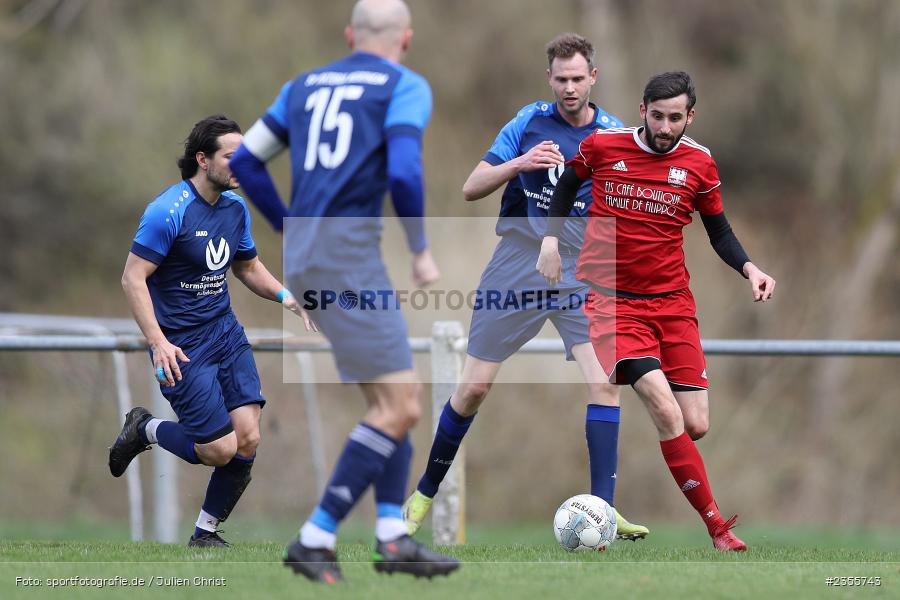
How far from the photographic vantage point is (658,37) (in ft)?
64.0

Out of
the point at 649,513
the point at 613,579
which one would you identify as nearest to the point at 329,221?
the point at 613,579

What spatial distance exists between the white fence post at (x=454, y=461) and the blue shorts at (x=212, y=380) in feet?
4.40

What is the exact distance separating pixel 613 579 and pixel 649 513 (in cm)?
1096

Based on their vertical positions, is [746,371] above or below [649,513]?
above

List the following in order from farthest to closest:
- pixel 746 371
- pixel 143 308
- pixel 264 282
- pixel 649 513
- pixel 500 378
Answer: pixel 746 371, pixel 649 513, pixel 500 378, pixel 264 282, pixel 143 308

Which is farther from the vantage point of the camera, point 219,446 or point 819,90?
point 819,90

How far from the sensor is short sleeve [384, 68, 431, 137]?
427 centimetres

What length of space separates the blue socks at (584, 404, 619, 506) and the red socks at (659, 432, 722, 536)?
0.29 metres

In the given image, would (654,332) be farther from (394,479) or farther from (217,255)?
(217,255)

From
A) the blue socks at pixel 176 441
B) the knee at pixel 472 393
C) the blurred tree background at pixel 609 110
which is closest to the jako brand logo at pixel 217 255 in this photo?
the blue socks at pixel 176 441

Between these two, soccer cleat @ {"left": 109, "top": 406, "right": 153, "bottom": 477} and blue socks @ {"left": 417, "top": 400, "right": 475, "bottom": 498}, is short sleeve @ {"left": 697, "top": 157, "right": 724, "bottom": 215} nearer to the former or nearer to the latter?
blue socks @ {"left": 417, "top": 400, "right": 475, "bottom": 498}

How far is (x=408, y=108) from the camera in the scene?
4305mm

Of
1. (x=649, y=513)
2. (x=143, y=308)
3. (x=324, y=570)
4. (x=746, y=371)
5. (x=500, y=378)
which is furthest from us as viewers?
(x=746, y=371)

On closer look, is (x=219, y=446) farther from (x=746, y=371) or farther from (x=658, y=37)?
(x=658, y=37)
